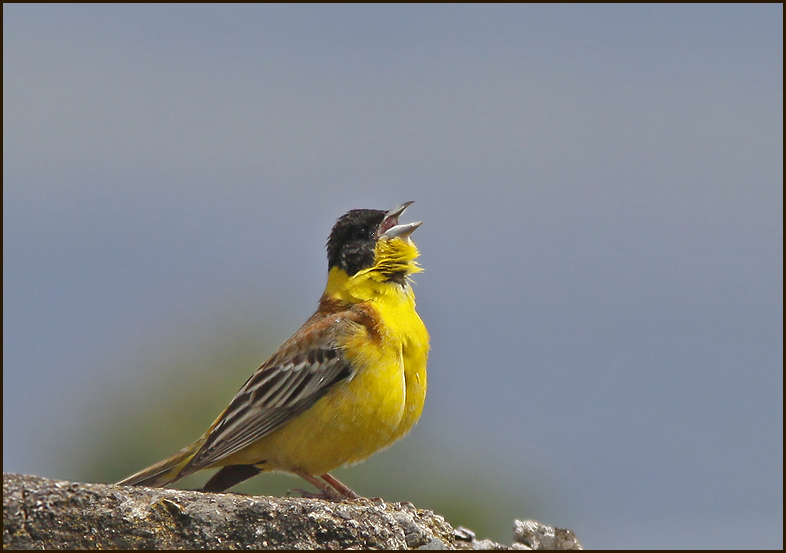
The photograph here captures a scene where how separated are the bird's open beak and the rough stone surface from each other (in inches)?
149

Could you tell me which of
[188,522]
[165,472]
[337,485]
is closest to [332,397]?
[337,485]

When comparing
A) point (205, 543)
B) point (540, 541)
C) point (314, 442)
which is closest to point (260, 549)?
point (205, 543)

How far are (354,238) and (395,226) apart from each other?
1.35 ft

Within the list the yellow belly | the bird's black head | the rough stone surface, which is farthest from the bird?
the rough stone surface

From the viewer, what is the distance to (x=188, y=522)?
15.3 ft

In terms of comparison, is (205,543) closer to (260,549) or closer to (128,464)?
(260,549)

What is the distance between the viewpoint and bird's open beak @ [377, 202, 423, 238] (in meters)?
8.90

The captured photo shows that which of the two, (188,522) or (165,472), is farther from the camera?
(165,472)

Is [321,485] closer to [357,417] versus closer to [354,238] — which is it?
[357,417]

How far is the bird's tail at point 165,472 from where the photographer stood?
25.3 ft

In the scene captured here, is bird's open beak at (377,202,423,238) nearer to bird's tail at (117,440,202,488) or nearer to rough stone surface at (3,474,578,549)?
bird's tail at (117,440,202,488)

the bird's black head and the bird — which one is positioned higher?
the bird's black head

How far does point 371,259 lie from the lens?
8.90 metres

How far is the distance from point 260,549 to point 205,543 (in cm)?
28
